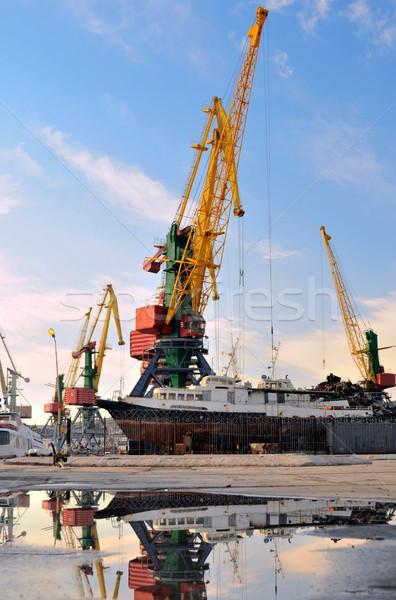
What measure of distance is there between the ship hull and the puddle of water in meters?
56.6

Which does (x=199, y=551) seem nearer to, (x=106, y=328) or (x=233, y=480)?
(x=233, y=480)

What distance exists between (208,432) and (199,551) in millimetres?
63743

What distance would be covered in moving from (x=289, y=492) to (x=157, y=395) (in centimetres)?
5402

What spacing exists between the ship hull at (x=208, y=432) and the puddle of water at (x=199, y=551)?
5656 cm

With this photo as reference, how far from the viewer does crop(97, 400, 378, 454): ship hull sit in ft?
237

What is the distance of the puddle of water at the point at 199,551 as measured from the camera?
751 centimetres

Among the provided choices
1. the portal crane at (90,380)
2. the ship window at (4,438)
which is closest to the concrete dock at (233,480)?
the ship window at (4,438)

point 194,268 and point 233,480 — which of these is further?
point 194,268

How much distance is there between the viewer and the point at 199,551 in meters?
9.88

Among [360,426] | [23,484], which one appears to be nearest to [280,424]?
[360,426]

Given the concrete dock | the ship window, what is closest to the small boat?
the ship window

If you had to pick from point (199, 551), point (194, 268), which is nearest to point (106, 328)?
point (194, 268)

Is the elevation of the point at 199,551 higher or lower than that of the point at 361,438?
higher

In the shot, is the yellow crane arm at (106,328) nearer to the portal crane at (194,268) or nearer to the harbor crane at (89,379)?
the harbor crane at (89,379)
